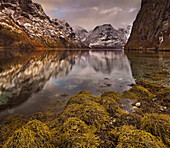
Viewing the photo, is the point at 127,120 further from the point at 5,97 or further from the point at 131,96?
the point at 5,97

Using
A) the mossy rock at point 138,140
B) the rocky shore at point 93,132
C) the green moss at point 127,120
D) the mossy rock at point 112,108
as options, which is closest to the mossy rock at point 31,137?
the rocky shore at point 93,132

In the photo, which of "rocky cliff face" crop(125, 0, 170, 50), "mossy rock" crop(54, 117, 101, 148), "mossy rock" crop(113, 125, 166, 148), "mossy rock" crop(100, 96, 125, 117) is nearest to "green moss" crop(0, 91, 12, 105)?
"mossy rock" crop(54, 117, 101, 148)

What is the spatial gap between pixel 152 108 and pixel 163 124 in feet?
12.9

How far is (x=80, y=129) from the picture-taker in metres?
4.48

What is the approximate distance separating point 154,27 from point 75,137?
12750cm

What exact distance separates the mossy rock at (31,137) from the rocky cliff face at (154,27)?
102 m

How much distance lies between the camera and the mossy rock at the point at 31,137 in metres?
3.68

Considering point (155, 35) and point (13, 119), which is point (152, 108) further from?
point (155, 35)

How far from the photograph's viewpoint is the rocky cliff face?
8544cm

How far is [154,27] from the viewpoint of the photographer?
102 metres

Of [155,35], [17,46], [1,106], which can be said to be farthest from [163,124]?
[17,46]

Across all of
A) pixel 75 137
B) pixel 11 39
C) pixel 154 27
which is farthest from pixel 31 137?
pixel 11 39

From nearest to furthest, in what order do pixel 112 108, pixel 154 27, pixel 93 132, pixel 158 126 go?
1. pixel 158 126
2. pixel 93 132
3. pixel 112 108
4. pixel 154 27

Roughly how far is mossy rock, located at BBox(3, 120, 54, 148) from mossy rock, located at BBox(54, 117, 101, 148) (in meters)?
0.47
